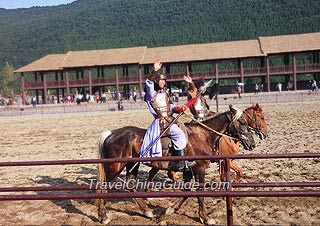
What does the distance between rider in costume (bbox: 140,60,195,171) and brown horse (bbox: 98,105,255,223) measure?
0.20 m

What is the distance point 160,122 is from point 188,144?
63cm

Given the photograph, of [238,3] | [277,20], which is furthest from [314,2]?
[238,3]

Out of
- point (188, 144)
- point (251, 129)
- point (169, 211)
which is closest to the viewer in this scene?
point (169, 211)

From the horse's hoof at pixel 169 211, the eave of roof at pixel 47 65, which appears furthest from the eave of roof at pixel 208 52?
the horse's hoof at pixel 169 211

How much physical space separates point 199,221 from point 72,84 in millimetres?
53294

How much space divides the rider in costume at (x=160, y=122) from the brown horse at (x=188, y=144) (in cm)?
20

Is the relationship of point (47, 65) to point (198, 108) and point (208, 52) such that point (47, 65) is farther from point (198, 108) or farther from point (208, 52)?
point (198, 108)

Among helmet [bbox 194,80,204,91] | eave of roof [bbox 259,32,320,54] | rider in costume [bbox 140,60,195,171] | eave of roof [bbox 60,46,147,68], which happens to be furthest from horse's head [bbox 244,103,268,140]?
eave of roof [bbox 60,46,147,68]

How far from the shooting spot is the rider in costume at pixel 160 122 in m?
6.62

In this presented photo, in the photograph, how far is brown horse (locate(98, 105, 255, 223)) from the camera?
673cm

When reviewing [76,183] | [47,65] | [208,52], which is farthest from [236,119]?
[47,65]

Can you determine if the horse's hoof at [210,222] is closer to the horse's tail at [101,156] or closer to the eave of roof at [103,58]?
the horse's tail at [101,156]

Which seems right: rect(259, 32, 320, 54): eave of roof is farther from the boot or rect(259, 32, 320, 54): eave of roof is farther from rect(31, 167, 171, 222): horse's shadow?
the boot

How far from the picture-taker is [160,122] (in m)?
6.75
